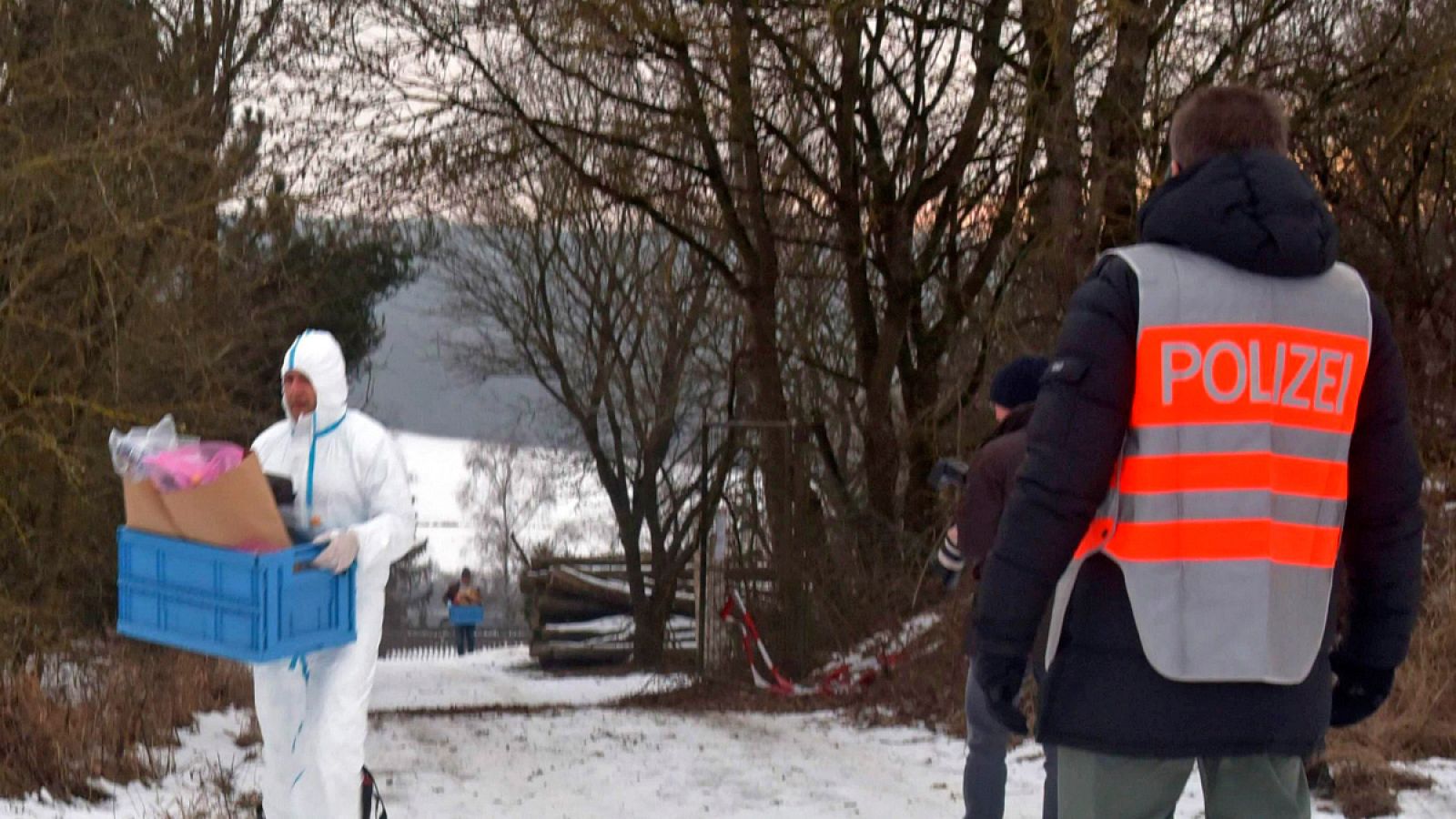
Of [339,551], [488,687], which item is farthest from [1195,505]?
[488,687]

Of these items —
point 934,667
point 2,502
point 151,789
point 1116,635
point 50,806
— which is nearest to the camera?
point 1116,635

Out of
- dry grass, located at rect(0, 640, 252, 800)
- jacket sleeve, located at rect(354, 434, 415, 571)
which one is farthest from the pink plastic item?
dry grass, located at rect(0, 640, 252, 800)

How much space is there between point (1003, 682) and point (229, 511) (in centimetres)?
298

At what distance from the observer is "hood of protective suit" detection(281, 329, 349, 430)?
5680 mm

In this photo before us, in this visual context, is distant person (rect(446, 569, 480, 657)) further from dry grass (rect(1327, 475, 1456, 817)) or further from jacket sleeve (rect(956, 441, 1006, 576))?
jacket sleeve (rect(956, 441, 1006, 576))

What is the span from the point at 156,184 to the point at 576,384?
25284 mm

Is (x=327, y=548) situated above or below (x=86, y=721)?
above

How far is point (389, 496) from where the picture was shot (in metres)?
5.68

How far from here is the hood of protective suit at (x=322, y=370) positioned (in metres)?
5.68

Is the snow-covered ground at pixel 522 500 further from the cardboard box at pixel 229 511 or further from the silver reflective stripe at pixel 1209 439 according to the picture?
the silver reflective stripe at pixel 1209 439

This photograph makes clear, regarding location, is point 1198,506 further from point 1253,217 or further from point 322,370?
point 322,370

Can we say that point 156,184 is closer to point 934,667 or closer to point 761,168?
point 934,667

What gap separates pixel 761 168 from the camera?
16.7m

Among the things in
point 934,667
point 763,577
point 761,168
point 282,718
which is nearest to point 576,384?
point 761,168
